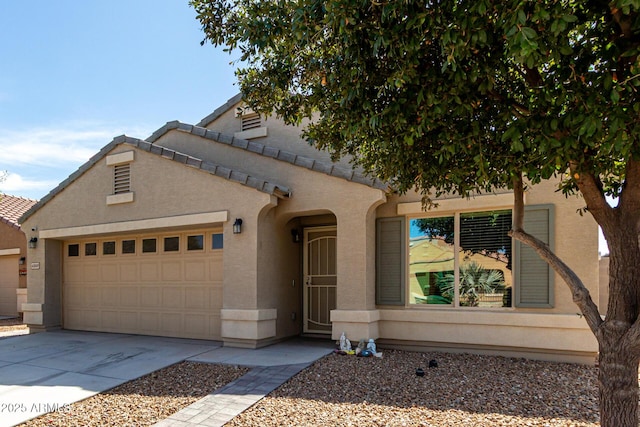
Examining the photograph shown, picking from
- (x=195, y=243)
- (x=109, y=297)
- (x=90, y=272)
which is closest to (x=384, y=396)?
(x=195, y=243)

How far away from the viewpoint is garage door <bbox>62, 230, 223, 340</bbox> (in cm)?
1020

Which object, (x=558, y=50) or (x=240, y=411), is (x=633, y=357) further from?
(x=240, y=411)

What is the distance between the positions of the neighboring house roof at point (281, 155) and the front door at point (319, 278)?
1811 millimetres

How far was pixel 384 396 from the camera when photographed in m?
5.89

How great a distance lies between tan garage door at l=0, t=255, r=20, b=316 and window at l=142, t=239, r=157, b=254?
7603 mm

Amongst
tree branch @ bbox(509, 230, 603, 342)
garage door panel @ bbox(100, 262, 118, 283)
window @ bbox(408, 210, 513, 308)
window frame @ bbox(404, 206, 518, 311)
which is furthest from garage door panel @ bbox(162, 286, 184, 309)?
tree branch @ bbox(509, 230, 603, 342)

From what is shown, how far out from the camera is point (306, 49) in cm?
512

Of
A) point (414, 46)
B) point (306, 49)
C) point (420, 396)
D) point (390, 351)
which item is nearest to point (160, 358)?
point (390, 351)

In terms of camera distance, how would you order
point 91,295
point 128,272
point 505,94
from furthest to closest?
point 91,295
point 128,272
point 505,94

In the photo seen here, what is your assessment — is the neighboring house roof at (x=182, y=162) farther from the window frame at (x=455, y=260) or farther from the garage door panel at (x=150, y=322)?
the garage door panel at (x=150, y=322)

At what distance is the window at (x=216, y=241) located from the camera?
10102 millimetres

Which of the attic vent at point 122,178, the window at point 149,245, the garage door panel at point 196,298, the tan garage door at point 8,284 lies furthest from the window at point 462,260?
the tan garage door at point 8,284

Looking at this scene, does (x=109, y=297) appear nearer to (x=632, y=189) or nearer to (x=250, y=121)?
(x=250, y=121)

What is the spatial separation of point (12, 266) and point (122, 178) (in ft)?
27.6
